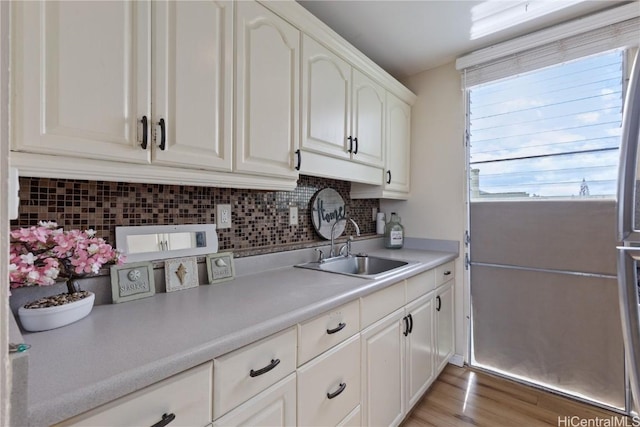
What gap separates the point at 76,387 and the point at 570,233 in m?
2.51

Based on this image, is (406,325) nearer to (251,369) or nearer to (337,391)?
(337,391)

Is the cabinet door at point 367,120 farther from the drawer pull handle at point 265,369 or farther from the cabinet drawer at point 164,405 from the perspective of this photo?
the cabinet drawer at point 164,405

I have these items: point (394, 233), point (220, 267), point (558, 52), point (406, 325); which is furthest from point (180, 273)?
point (558, 52)

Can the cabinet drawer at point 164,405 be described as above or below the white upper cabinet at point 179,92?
below

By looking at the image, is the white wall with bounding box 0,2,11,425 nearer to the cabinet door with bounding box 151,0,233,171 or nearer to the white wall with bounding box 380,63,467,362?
the cabinet door with bounding box 151,0,233,171

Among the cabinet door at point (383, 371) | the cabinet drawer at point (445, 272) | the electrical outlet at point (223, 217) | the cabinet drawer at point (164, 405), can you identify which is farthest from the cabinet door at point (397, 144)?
the cabinet drawer at point (164, 405)

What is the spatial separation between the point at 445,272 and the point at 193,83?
6.53 feet

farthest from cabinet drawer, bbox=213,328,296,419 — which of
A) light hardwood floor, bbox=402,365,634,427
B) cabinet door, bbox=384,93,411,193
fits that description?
cabinet door, bbox=384,93,411,193

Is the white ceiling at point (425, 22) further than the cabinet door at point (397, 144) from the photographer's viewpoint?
No

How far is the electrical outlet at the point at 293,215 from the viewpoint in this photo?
1.85m

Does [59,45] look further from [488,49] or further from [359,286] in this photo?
[488,49]

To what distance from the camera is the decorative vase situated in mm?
798

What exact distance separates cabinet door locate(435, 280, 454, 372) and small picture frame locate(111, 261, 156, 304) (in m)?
1.74

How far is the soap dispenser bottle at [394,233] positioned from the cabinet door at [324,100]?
0.95 metres
